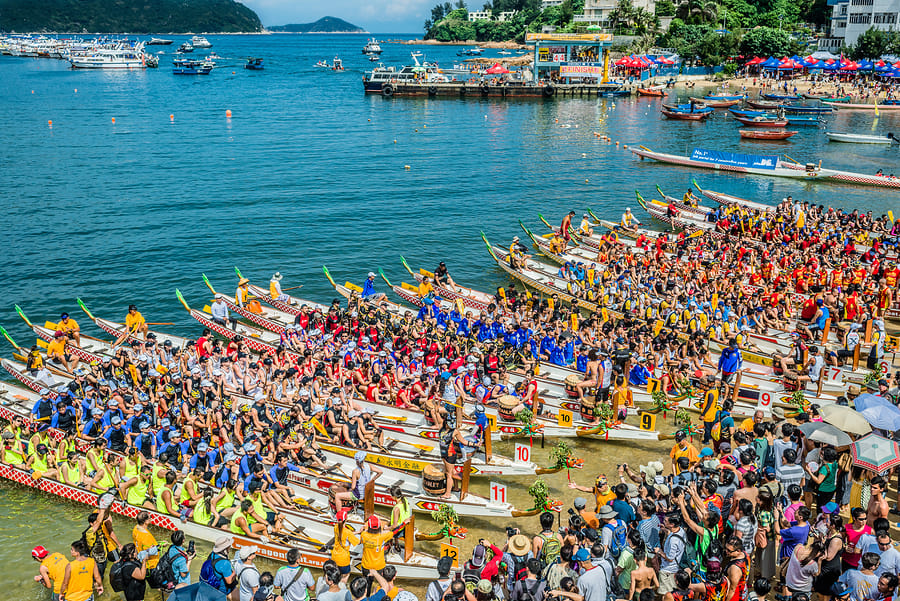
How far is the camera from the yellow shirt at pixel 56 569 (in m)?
12.0

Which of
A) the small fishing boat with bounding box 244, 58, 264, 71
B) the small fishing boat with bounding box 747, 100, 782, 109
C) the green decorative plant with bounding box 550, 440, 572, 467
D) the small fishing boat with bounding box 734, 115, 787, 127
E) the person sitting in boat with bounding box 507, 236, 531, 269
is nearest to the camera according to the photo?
the green decorative plant with bounding box 550, 440, 572, 467

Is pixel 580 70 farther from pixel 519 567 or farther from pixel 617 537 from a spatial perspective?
pixel 519 567

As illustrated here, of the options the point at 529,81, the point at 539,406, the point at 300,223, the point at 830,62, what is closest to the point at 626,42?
the point at 529,81

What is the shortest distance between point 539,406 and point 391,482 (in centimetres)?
477

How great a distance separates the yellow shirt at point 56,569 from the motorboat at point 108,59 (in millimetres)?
172816

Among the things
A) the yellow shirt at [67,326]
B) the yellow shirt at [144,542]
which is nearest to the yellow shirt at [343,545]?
the yellow shirt at [144,542]

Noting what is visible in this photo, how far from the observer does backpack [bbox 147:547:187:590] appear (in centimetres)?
1170

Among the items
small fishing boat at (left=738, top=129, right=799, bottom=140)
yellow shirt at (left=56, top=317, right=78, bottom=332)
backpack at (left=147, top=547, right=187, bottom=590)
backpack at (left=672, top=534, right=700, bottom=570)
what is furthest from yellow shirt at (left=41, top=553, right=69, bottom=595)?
small fishing boat at (left=738, top=129, right=799, bottom=140)

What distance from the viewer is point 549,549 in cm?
1093

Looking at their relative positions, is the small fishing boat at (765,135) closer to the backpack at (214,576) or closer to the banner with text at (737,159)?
the banner with text at (737,159)

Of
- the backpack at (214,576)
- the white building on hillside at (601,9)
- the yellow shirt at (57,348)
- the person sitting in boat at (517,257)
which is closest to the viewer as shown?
Result: the backpack at (214,576)

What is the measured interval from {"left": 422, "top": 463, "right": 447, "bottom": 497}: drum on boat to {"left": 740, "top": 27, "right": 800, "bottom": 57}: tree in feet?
382

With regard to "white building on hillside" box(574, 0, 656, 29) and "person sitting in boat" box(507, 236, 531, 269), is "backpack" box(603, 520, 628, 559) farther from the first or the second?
"white building on hillside" box(574, 0, 656, 29)

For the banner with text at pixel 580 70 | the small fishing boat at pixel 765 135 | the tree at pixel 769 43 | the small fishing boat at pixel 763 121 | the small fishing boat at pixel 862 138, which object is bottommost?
the small fishing boat at pixel 862 138
